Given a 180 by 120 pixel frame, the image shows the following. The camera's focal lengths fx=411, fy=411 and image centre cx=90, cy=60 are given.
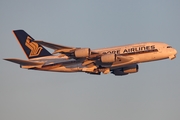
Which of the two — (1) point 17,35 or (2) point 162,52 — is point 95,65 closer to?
(2) point 162,52

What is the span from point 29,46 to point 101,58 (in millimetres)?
12510

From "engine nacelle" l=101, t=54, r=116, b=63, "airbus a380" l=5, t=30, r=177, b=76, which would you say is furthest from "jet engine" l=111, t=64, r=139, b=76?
"engine nacelle" l=101, t=54, r=116, b=63

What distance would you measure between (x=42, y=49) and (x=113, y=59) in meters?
12.1

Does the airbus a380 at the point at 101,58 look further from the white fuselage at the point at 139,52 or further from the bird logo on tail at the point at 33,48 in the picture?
the bird logo on tail at the point at 33,48

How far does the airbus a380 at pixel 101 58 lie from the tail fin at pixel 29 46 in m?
1.11

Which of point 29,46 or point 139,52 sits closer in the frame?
point 139,52

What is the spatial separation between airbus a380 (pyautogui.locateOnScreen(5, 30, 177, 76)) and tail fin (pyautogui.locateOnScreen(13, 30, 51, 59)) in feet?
3.63

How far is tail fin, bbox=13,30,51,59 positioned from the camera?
56.5 m

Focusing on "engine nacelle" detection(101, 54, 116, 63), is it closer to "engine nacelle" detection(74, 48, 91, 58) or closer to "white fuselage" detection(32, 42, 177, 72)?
"white fuselage" detection(32, 42, 177, 72)

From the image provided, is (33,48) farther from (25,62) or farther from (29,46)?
(25,62)

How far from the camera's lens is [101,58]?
49875 mm

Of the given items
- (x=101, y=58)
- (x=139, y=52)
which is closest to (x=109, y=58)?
(x=101, y=58)

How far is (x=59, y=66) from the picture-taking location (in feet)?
176

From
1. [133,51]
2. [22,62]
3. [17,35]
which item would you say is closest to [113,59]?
[133,51]
